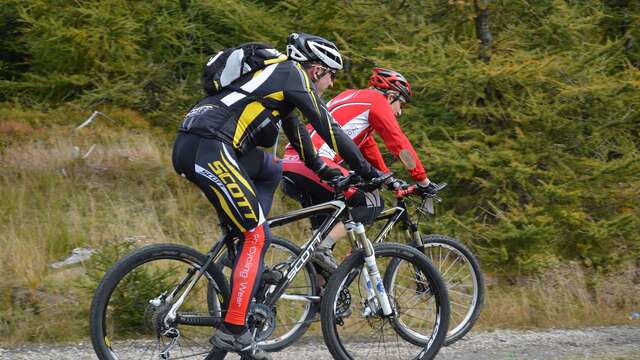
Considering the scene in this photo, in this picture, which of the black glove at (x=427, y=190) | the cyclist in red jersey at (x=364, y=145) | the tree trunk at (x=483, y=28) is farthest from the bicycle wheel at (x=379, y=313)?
the tree trunk at (x=483, y=28)

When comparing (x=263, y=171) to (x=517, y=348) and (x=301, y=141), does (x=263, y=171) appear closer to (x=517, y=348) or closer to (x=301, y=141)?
(x=301, y=141)

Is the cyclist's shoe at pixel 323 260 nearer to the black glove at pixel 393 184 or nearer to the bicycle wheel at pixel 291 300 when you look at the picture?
the bicycle wheel at pixel 291 300

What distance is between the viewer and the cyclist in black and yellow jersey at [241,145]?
4.77 meters

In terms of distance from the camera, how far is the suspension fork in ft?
17.3

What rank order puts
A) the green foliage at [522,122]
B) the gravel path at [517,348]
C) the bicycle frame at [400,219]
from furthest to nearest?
the green foliage at [522,122], the bicycle frame at [400,219], the gravel path at [517,348]

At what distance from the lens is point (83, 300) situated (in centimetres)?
655

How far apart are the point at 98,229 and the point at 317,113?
15.5 ft

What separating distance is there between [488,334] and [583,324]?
1144 mm

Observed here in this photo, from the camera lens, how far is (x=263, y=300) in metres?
5.16

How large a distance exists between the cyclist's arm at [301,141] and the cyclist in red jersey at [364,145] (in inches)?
30.6

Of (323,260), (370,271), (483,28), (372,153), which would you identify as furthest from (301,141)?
(483,28)

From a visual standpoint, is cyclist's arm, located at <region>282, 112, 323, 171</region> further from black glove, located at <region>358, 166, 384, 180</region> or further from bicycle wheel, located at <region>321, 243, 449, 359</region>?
bicycle wheel, located at <region>321, 243, 449, 359</region>

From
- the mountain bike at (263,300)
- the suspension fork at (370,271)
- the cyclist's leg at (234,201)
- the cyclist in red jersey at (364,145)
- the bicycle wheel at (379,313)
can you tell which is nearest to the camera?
the cyclist's leg at (234,201)

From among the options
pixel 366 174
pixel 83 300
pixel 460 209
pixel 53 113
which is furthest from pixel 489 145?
pixel 53 113
